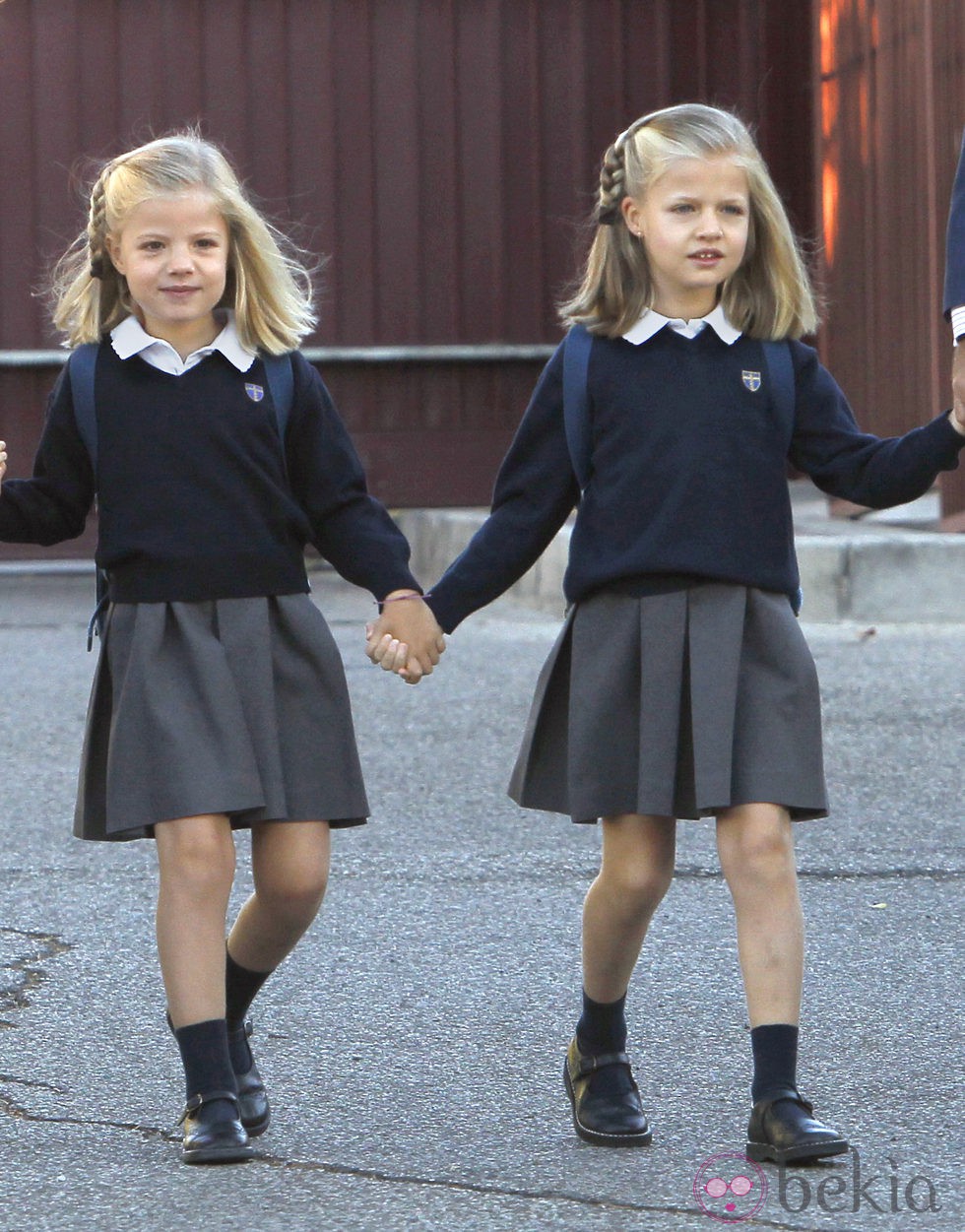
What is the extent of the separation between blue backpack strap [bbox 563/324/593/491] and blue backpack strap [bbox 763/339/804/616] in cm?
27

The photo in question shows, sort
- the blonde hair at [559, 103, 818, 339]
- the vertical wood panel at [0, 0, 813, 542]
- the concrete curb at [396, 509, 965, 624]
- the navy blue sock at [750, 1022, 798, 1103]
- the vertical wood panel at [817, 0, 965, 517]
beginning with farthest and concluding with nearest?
the vertical wood panel at [0, 0, 813, 542] → the vertical wood panel at [817, 0, 965, 517] → the concrete curb at [396, 509, 965, 624] → the blonde hair at [559, 103, 818, 339] → the navy blue sock at [750, 1022, 798, 1103]

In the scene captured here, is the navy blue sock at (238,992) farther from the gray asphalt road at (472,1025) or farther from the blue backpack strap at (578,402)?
the blue backpack strap at (578,402)

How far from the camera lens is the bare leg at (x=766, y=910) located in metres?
2.97

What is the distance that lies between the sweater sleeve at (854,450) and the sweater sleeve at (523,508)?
14.3 inches

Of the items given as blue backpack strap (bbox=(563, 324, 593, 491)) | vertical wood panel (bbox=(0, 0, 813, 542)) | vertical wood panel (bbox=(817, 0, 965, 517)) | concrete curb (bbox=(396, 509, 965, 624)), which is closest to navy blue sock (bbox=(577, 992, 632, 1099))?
blue backpack strap (bbox=(563, 324, 593, 491))

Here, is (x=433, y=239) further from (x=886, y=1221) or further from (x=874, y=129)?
(x=886, y=1221)

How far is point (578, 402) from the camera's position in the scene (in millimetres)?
3162

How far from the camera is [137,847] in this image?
511cm

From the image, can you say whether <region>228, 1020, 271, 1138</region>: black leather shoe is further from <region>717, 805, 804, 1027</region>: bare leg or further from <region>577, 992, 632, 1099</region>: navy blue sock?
<region>717, 805, 804, 1027</region>: bare leg

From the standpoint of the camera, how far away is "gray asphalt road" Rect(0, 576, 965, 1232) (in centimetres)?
288

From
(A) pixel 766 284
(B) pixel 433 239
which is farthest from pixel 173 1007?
(B) pixel 433 239

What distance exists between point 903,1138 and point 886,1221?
1.09 ft

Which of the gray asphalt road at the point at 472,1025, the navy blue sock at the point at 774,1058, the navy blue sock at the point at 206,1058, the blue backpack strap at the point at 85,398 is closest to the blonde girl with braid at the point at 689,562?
the navy blue sock at the point at 774,1058

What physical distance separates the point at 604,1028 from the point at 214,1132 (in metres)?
0.61
